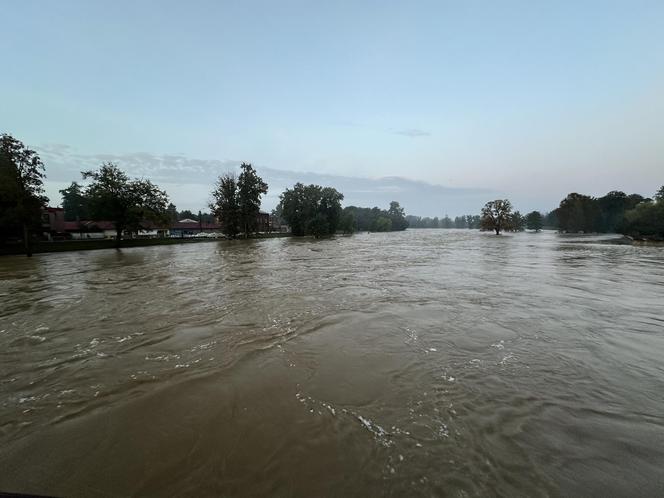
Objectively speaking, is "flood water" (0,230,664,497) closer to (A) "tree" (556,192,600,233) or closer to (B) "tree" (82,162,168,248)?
(B) "tree" (82,162,168,248)

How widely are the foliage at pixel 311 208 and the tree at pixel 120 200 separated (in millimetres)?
33861

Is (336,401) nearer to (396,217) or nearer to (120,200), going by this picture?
(120,200)

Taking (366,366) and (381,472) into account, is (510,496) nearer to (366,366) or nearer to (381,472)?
(381,472)

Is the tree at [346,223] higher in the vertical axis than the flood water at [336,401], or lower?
higher

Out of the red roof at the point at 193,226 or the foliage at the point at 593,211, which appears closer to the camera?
the foliage at the point at 593,211

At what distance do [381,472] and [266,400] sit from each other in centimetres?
182

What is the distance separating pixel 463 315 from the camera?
24.8 feet

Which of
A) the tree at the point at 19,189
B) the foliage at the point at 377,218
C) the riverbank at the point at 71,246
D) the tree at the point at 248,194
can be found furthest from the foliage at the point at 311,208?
the foliage at the point at 377,218

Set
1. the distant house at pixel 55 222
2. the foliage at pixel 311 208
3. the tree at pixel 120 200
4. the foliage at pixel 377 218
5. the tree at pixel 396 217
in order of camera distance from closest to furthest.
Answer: the tree at pixel 120 200 → the distant house at pixel 55 222 → the foliage at pixel 311 208 → the foliage at pixel 377 218 → the tree at pixel 396 217

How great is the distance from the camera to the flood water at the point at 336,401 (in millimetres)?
2564

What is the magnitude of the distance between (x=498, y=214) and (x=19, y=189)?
91.5 m

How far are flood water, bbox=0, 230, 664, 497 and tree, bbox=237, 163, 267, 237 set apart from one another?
5829 cm

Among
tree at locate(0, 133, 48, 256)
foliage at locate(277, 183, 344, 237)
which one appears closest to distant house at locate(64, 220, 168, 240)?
foliage at locate(277, 183, 344, 237)

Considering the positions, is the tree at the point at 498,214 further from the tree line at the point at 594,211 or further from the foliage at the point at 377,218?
the foliage at the point at 377,218
